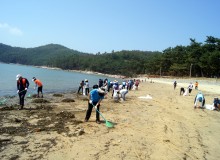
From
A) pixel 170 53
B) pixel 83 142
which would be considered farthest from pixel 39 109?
pixel 170 53

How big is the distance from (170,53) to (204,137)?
90.2m

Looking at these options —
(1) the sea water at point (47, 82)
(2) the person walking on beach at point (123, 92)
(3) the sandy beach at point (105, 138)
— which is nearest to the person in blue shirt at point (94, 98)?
(3) the sandy beach at point (105, 138)

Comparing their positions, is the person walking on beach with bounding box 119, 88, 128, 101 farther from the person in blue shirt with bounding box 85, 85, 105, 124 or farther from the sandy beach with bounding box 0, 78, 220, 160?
the person in blue shirt with bounding box 85, 85, 105, 124

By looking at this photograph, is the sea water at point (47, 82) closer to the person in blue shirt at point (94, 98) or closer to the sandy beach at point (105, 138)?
the sandy beach at point (105, 138)

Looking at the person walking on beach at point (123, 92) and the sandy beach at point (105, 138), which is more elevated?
the person walking on beach at point (123, 92)

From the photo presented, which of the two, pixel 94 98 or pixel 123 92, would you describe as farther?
pixel 123 92

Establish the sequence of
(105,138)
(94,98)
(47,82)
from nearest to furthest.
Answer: (105,138) < (94,98) < (47,82)

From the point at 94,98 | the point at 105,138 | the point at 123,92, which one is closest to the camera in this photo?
the point at 105,138

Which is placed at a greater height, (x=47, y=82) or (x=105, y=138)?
(x=105, y=138)

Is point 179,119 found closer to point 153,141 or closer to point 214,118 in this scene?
point 214,118

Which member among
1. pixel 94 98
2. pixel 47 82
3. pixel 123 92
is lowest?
pixel 47 82

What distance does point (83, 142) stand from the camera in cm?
805

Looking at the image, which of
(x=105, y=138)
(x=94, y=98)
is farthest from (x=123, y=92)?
(x=105, y=138)

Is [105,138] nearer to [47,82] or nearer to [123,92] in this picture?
[123,92]
